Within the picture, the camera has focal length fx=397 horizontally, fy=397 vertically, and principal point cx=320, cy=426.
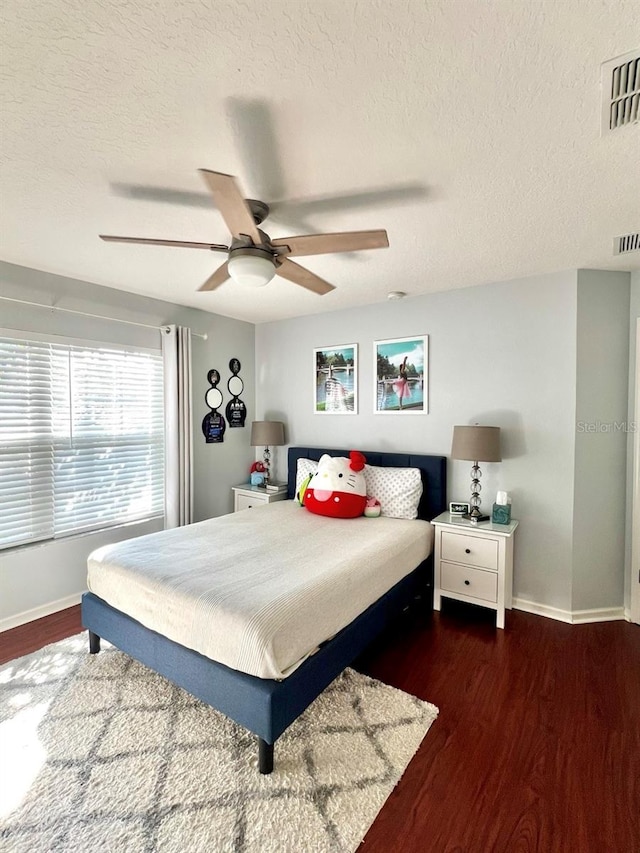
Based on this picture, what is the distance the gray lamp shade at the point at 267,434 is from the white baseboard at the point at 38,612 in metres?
2.02

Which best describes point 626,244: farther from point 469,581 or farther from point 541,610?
point 541,610

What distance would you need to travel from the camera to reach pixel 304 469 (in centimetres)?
382

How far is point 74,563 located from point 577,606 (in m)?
3.82

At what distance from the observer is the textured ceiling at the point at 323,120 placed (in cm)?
106

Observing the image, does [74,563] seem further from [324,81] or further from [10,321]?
[324,81]

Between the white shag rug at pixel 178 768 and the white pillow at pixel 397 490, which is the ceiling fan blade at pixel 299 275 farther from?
the white shag rug at pixel 178 768

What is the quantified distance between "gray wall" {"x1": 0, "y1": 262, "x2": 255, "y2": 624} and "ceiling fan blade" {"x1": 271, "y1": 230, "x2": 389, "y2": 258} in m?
2.14

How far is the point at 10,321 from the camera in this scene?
276cm

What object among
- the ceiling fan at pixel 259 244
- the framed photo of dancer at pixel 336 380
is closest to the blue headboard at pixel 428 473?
the framed photo of dancer at pixel 336 380

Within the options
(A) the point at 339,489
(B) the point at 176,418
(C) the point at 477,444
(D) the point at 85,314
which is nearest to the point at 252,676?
(A) the point at 339,489

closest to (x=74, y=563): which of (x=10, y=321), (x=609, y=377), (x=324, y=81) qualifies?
(x=10, y=321)

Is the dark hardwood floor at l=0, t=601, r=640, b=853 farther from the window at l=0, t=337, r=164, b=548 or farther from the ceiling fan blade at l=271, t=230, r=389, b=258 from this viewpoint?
the ceiling fan blade at l=271, t=230, r=389, b=258

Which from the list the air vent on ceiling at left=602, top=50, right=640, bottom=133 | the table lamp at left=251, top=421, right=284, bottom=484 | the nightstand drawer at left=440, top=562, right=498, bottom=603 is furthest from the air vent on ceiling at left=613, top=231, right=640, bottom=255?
the table lamp at left=251, top=421, right=284, bottom=484

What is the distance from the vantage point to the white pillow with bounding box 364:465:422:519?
128 inches
